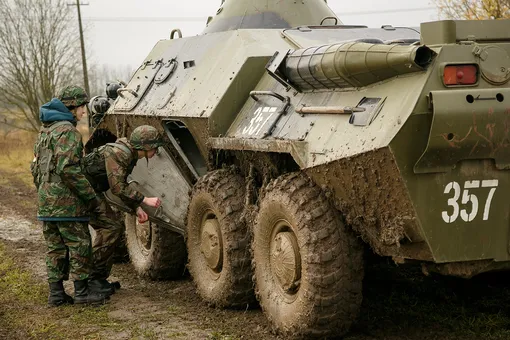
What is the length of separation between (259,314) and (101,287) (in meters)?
1.78

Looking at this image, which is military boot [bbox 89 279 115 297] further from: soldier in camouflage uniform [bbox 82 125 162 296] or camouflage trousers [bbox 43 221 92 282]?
camouflage trousers [bbox 43 221 92 282]

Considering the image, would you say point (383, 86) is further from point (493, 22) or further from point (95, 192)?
point (95, 192)

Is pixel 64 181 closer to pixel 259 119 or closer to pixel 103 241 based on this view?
pixel 103 241

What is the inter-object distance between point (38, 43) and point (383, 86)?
84.8ft

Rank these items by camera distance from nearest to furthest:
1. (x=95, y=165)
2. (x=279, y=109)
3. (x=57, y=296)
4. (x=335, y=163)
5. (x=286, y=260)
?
(x=335, y=163)
(x=286, y=260)
(x=279, y=109)
(x=57, y=296)
(x=95, y=165)

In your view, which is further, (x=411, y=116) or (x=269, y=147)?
(x=269, y=147)

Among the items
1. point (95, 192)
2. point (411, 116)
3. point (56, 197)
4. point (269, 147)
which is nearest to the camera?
point (411, 116)

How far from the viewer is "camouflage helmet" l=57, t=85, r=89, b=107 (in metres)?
7.66

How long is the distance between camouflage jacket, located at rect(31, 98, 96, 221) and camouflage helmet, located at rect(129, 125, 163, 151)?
0.48 metres

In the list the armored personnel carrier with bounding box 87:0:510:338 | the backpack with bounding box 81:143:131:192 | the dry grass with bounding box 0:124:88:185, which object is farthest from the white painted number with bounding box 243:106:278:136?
the dry grass with bounding box 0:124:88:185

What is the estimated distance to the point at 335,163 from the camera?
17.4ft

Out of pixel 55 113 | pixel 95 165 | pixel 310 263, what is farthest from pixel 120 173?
pixel 310 263

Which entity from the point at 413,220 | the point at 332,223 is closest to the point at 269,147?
the point at 332,223

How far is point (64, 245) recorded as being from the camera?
25.1ft
